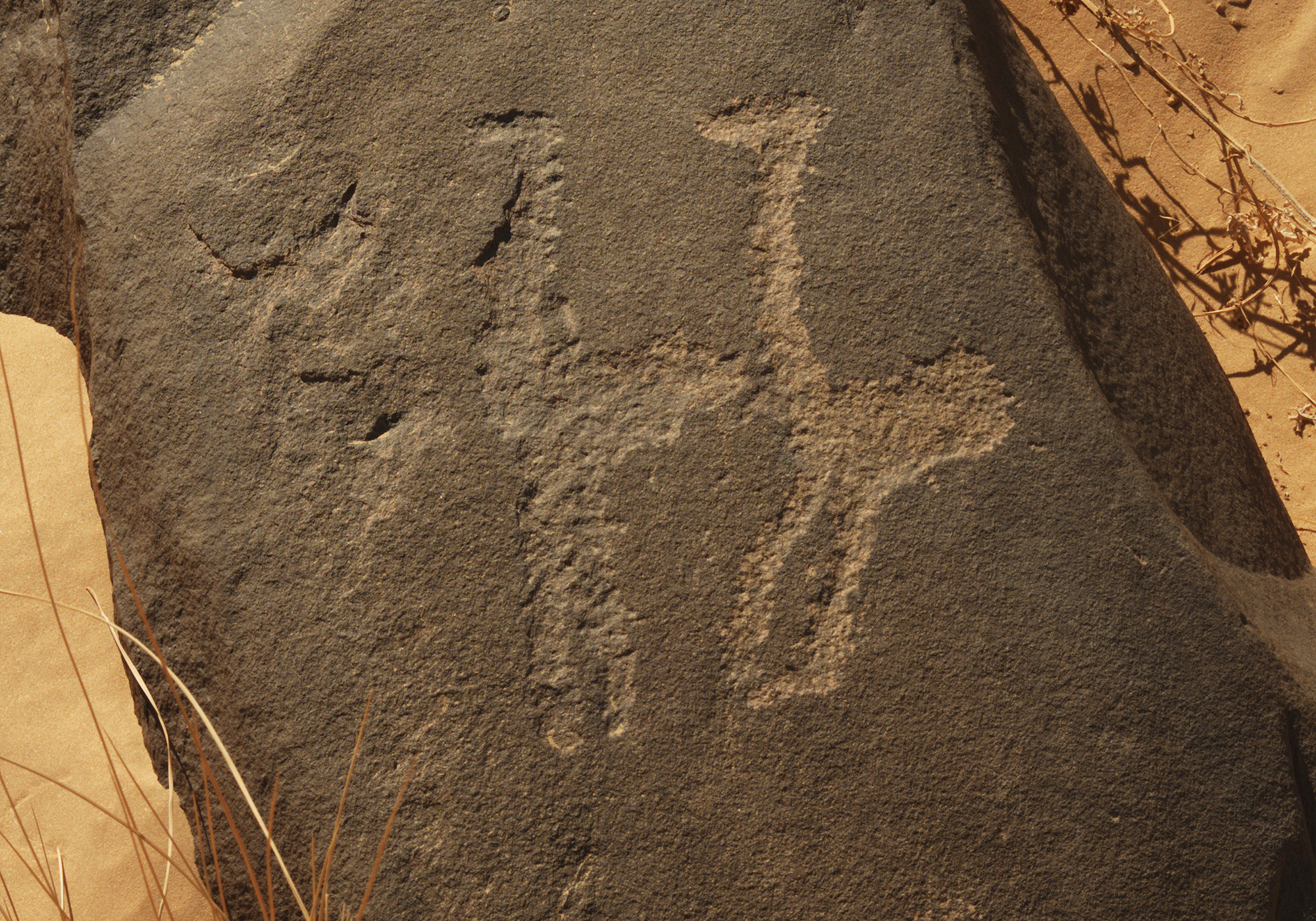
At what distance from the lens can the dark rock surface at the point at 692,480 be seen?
3.65 feet

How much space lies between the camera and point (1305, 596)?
1347 mm

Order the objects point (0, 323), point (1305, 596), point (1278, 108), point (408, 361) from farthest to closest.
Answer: point (1278, 108) < point (0, 323) < point (1305, 596) < point (408, 361)

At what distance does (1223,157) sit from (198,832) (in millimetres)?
2275

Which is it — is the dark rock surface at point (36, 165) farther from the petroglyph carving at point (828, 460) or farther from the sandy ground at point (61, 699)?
the petroglyph carving at point (828, 460)

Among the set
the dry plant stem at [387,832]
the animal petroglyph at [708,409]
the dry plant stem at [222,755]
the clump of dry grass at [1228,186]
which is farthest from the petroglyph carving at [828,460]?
the clump of dry grass at [1228,186]

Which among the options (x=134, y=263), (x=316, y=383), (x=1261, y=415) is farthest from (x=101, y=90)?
(x=1261, y=415)

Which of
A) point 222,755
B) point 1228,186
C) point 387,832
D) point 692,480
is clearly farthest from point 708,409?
point 1228,186

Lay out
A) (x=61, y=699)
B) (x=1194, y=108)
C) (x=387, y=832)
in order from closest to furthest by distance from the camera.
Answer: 1. (x=387, y=832)
2. (x=61, y=699)
3. (x=1194, y=108)

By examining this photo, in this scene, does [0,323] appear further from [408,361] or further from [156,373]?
[408,361]

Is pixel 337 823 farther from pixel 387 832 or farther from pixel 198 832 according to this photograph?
pixel 198 832

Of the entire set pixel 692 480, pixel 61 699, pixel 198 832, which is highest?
pixel 692 480

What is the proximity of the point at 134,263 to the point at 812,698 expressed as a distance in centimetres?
107

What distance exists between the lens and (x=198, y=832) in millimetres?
1359

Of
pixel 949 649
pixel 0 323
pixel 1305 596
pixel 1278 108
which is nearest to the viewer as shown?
pixel 949 649
